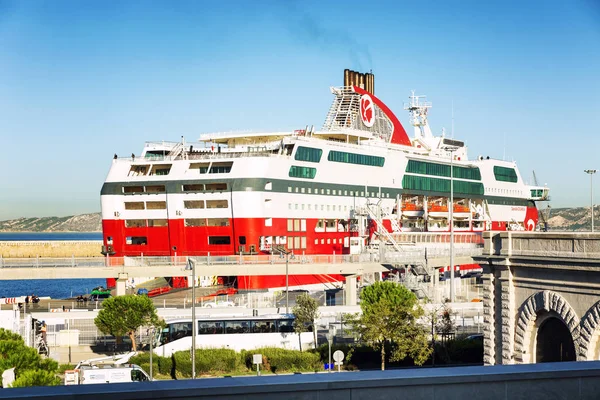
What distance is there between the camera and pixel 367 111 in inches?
3066

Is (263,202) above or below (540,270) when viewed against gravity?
above

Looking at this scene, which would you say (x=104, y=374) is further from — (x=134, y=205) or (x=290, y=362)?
(x=134, y=205)

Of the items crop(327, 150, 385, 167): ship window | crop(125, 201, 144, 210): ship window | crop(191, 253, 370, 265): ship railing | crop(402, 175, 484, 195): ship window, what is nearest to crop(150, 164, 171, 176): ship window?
crop(125, 201, 144, 210): ship window

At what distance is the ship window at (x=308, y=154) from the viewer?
64.6 meters

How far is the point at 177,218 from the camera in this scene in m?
63.5

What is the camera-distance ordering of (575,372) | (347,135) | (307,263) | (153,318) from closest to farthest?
(575,372), (153,318), (307,263), (347,135)

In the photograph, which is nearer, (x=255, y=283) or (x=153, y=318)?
(x=153, y=318)

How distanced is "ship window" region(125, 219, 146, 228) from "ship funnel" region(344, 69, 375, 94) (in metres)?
32.2

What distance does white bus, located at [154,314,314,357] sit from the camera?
3875 cm

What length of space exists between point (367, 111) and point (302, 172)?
50.6 feet

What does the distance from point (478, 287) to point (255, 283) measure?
→ 21.2 m

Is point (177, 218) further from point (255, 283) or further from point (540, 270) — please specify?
point (540, 270)

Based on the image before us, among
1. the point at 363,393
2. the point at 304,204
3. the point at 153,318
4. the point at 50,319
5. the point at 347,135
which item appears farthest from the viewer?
the point at 347,135

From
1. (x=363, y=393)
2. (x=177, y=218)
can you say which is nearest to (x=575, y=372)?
(x=363, y=393)
